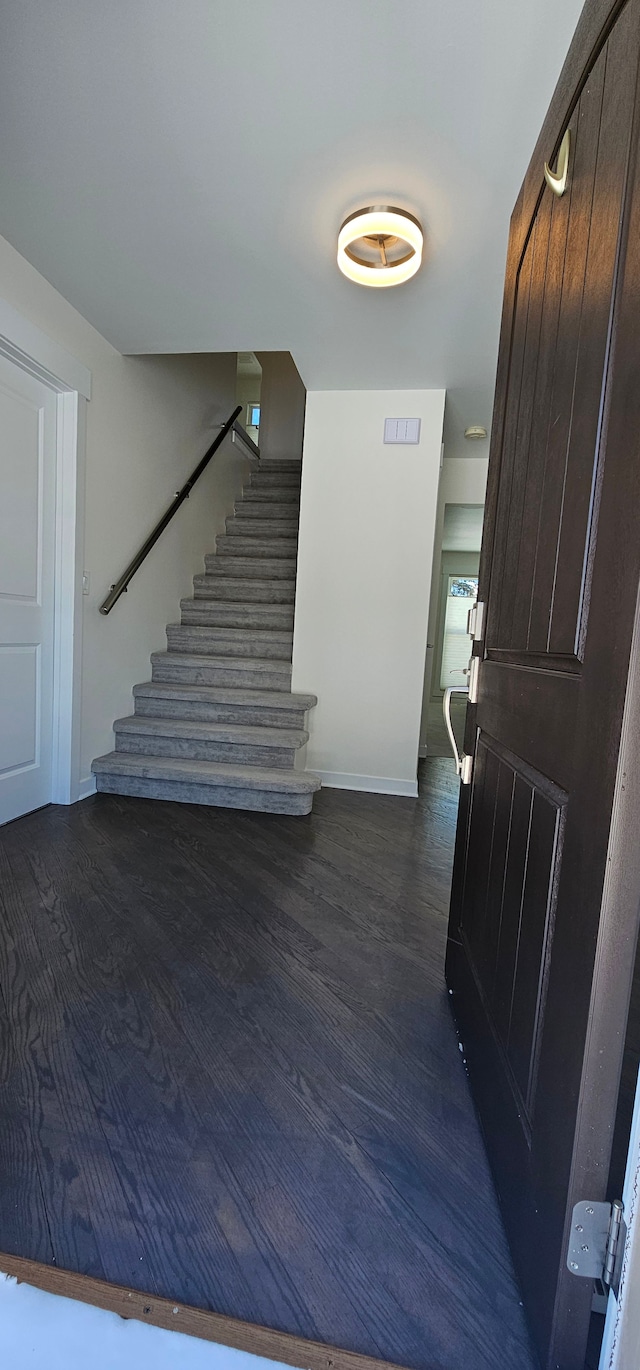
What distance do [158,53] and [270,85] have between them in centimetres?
30

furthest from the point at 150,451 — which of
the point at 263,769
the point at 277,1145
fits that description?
the point at 277,1145

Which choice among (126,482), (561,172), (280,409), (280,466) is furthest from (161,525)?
(280,409)

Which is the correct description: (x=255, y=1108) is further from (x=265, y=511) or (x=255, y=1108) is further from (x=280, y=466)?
(x=280, y=466)

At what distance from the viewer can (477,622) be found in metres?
1.40

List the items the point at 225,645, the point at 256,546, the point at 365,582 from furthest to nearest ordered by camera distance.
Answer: the point at 256,546
the point at 225,645
the point at 365,582

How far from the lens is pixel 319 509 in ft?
11.1

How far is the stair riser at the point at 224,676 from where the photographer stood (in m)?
3.60

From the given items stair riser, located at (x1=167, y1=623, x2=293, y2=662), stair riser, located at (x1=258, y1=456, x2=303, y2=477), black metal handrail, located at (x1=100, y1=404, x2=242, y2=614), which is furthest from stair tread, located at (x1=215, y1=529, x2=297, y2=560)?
stair riser, located at (x1=258, y1=456, x2=303, y2=477)

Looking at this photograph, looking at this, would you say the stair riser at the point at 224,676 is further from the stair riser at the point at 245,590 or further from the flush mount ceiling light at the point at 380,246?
the flush mount ceiling light at the point at 380,246

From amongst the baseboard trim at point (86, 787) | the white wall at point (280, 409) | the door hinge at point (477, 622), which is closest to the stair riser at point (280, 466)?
the white wall at point (280, 409)

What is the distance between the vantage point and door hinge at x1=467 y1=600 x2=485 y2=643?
138 cm

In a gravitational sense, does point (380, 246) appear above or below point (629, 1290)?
above

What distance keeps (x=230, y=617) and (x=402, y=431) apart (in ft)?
5.70

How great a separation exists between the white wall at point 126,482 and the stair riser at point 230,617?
117 millimetres
